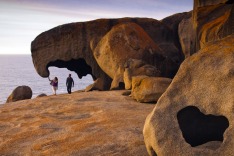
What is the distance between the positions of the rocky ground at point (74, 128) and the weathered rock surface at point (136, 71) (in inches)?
169

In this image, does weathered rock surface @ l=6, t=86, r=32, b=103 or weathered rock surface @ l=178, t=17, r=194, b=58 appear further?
weathered rock surface @ l=178, t=17, r=194, b=58

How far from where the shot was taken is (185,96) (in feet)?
18.7

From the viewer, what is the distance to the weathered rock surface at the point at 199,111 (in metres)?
5.37

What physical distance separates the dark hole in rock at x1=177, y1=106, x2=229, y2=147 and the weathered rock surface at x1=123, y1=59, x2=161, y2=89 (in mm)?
13454

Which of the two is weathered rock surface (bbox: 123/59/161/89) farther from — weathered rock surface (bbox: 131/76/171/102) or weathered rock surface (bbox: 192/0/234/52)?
A: weathered rock surface (bbox: 192/0/234/52)

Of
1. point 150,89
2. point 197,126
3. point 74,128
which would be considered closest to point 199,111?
point 197,126

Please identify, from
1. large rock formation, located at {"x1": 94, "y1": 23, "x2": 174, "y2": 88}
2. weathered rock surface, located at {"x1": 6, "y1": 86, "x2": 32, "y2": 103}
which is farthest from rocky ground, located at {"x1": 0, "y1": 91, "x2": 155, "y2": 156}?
weathered rock surface, located at {"x1": 6, "y1": 86, "x2": 32, "y2": 103}

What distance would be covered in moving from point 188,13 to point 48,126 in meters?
24.2

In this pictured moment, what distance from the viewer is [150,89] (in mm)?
14641

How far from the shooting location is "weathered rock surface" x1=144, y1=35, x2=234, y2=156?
5369mm

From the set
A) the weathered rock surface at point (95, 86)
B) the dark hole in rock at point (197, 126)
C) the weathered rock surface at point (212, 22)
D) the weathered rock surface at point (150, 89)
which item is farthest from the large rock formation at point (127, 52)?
the dark hole in rock at point (197, 126)

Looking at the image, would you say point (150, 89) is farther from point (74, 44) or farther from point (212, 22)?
point (74, 44)

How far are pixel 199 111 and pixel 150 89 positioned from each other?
9040 mm

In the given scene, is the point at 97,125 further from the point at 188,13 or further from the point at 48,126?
the point at 188,13
